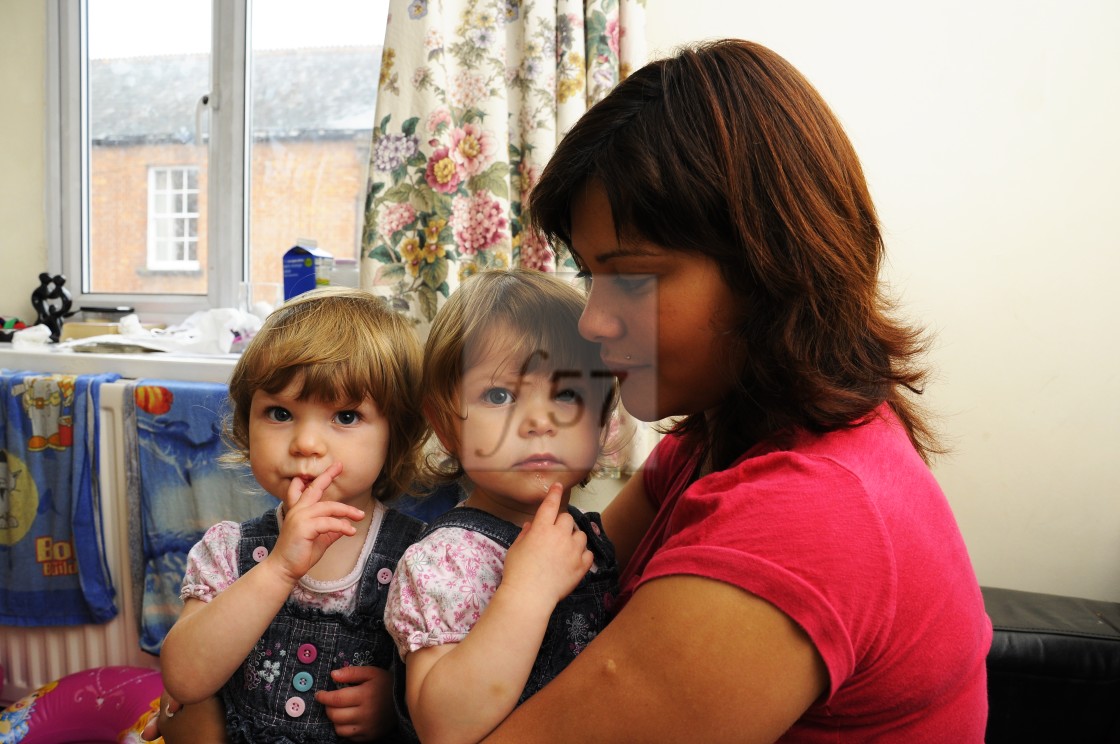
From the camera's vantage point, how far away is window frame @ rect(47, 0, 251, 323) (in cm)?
227

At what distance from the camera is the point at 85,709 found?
4.33ft

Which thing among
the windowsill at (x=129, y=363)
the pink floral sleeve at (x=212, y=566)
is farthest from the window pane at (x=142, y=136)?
the pink floral sleeve at (x=212, y=566)

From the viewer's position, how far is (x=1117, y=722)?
1.12 meters

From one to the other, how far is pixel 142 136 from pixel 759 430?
2.41 metres

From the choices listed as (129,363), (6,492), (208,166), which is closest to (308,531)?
(129,363)

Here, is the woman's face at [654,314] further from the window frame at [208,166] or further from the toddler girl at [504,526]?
the window frame at [208,166]

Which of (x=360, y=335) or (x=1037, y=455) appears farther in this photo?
(x=1037, y=455)

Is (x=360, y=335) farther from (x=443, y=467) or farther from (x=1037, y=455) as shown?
(x=1037, y=455)

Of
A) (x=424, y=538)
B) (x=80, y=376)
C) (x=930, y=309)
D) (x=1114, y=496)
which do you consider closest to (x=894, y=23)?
(x=930, y=309)

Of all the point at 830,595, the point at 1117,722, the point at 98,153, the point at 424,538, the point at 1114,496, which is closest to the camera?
the point at 830,595

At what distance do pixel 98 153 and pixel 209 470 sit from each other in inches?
58.9

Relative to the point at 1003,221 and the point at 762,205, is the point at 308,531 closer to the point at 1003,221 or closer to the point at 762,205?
the point at 762,205

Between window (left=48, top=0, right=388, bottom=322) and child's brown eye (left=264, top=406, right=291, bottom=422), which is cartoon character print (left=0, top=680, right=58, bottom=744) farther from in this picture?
window (left=48, top=0, right=388, bottom=322)

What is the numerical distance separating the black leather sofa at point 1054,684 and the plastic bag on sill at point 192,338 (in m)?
1.65
